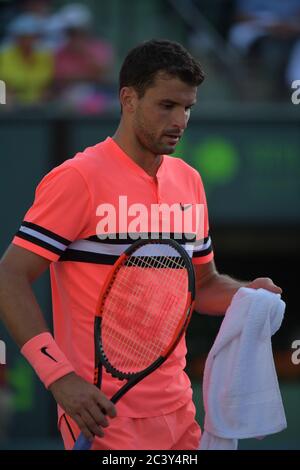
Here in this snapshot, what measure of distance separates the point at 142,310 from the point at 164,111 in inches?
22.3

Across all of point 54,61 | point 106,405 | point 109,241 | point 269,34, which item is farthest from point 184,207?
point 269,34

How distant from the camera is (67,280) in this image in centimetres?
337

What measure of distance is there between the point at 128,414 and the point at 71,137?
421 cm

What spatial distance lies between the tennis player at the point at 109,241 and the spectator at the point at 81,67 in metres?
4.71

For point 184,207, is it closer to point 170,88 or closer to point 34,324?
point 170,88

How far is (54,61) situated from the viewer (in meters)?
8.52

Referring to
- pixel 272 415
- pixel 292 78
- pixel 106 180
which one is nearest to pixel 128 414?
pixel 272 415

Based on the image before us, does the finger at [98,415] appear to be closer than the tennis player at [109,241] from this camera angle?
Yes

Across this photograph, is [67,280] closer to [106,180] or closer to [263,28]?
[106,180]

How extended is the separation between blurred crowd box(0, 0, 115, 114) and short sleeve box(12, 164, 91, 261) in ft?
15.1

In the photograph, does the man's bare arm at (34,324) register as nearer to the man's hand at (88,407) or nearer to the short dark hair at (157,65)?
the man's hand at (88,407)

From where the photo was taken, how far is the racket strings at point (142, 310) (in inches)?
130

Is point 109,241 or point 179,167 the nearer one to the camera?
point 109,241

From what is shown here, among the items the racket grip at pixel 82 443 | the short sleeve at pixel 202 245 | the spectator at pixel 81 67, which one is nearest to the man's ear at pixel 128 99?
the short sleeve at pixel 202 245
